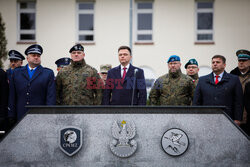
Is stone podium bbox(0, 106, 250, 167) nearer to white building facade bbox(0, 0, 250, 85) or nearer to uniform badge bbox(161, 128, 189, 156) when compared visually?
uniform badge bbox(161, 128, 189, 156)

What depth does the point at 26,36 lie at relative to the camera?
566 inches

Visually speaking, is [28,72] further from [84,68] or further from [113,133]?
[113,133]

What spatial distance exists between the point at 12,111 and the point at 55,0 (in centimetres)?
1063

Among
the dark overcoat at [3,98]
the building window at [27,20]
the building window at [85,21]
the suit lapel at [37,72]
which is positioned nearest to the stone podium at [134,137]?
the dark overcoat at [3,98]

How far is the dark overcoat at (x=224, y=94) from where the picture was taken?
414 cm

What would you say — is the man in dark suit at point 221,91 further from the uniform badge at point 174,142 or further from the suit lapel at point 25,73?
the suit lapel at point 25,73

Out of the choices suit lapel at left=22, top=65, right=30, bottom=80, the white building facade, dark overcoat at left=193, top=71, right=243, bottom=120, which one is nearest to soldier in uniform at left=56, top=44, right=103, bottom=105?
suit lapel at left=22, top=65, right=30, bottom=80

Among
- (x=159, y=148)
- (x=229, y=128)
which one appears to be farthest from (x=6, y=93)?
(x=229, y=128)

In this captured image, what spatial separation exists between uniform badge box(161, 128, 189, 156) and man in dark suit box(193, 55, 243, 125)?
153 cm

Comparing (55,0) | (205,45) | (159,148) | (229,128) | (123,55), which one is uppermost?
(55,0)

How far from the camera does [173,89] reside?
4.80 metres

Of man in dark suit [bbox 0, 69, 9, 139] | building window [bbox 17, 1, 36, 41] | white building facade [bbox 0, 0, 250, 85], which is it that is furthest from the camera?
building window [bbox 17, 1, 36, 41]

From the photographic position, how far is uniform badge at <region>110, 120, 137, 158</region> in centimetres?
283

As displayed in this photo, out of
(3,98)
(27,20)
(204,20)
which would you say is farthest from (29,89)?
(204,20)
